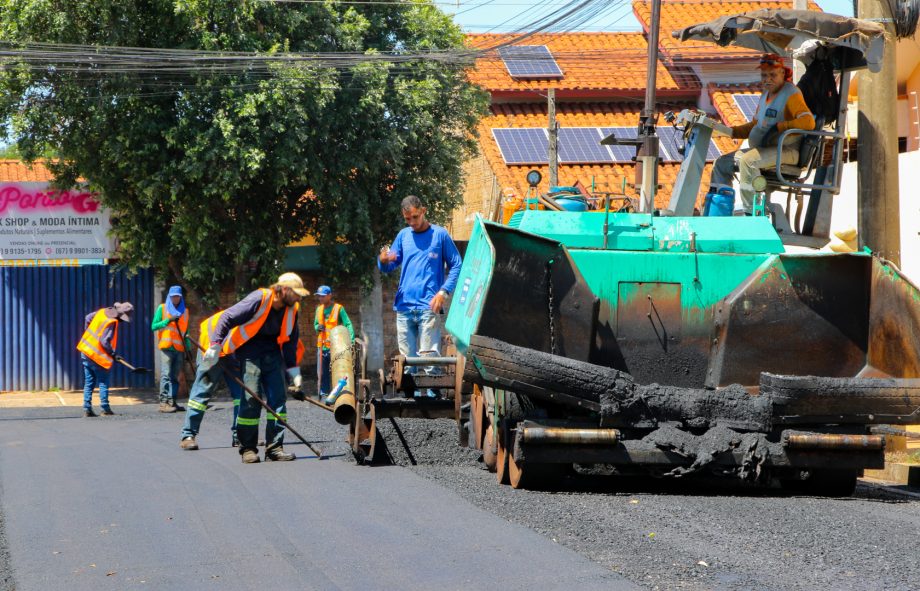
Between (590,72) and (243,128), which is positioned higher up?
(590,72)

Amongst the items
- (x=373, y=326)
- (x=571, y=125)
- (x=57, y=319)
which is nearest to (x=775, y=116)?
(x=373, y=326)

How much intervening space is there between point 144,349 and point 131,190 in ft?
10.3

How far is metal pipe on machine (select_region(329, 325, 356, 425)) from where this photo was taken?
8.77 metres

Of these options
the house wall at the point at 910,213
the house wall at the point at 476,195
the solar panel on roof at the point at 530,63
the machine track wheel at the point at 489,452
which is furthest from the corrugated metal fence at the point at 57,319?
the machine track wheel at the point at 489,452

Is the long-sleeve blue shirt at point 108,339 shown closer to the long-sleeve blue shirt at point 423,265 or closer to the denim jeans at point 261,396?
the denim jeans at point 261,396

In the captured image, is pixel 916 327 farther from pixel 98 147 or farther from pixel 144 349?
pixel 144 349

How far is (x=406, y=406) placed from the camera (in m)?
8.46

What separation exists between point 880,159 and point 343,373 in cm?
446

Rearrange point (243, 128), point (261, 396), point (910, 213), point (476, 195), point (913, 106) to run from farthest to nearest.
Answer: point (476, 195)
point (913, 106)
point (243, 128)
point (910, 213)
point (261, 396)

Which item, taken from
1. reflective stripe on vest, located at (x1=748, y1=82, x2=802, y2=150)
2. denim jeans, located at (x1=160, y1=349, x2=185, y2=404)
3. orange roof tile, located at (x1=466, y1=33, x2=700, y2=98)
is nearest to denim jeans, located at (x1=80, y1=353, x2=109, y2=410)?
denim jeans, located at (x1=160, y1=349, x2=185, y2=404)

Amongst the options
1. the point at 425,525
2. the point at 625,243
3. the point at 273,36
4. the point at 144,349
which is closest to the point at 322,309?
the point at 273,36

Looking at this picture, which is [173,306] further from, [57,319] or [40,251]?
[40,251]

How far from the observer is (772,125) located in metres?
7.83

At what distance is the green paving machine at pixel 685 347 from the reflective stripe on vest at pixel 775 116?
15.5 inches
